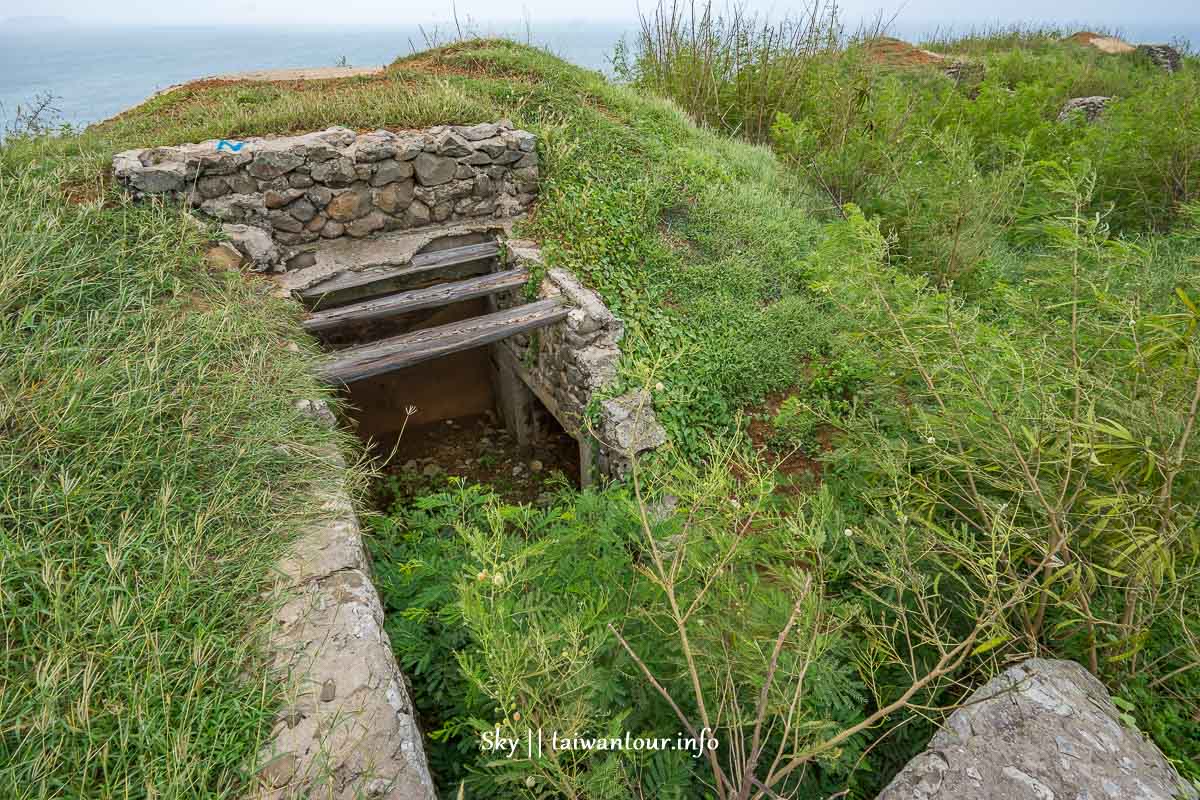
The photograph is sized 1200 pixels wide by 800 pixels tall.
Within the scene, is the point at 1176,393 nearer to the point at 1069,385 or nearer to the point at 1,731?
the point at 1069,385

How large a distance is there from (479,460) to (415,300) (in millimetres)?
2304

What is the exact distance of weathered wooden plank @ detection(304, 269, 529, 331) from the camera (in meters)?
4.59

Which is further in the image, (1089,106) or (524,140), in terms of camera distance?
(1089,106)

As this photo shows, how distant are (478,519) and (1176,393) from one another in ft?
9.89

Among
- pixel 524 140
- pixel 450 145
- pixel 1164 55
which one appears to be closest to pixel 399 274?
pixel 450 145

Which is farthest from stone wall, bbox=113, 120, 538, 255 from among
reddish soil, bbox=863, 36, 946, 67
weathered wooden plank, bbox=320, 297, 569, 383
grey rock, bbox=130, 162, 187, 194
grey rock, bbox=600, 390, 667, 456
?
reddish soil, bbox=863, 36, 946, 67

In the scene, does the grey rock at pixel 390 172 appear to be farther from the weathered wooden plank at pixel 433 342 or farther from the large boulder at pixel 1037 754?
the large boulder at pixel 1037 754

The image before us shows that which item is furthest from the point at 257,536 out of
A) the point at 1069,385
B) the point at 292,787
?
the point at 1069,385

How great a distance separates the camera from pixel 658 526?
259cm

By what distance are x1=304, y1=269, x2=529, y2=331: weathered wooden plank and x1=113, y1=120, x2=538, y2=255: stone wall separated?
85 cm

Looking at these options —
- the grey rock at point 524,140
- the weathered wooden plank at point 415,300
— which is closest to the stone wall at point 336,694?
the weathered wooden plank at point 415,300

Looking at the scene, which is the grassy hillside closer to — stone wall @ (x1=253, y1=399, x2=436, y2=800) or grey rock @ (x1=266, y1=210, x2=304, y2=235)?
stone wall @ (x1=253, y1=399, x2=436, y2=800)

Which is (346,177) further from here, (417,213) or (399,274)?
(399,274)

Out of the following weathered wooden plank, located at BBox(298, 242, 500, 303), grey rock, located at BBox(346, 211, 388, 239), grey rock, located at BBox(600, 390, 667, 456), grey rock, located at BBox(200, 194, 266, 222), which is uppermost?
grey rock, located at BBox(200, 194, 266, 222)
